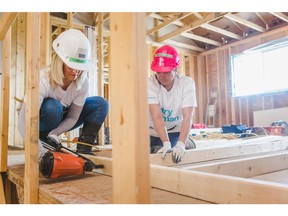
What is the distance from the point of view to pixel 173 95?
2.18 m

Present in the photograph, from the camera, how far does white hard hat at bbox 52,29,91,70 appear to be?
1670mm

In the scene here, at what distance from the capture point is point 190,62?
24.8 ft

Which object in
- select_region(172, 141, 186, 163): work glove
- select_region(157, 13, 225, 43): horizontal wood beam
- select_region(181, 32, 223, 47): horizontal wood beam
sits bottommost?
select_region(172, 141, 186, 163): work glove

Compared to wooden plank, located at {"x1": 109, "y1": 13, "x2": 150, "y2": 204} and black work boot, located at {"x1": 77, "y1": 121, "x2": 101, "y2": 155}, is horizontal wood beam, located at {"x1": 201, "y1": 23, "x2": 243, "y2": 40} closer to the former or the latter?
black work boot, located at {"x1": 77, "y1": 121, "x2": 101, "y2": 155}

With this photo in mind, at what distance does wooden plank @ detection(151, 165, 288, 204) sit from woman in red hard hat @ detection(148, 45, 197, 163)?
665mm

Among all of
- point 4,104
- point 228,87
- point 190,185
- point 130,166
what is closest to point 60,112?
point 4,104

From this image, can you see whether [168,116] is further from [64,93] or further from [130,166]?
[130,166]

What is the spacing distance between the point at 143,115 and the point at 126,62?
13 cm

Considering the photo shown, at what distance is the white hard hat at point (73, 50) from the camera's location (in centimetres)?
167

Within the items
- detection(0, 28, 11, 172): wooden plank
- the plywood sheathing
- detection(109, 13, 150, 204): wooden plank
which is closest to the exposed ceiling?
the plywood sheathing

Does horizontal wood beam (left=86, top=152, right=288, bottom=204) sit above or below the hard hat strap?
below

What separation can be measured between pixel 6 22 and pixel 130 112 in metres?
1.61
